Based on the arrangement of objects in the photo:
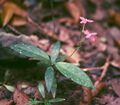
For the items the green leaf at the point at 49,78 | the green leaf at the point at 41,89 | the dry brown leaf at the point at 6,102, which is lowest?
the dry brown leaf at the point at 6,102

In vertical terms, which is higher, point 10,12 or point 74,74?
point 10,12

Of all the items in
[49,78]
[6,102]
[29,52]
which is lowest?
[6,102]

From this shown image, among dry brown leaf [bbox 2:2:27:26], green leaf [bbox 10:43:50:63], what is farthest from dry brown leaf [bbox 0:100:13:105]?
dry brown leaf [bbox 2:2:27:26]

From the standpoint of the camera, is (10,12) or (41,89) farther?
(10,12)

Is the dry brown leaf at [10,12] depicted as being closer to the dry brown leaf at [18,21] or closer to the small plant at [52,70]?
the dry brown leaf at [18,21]

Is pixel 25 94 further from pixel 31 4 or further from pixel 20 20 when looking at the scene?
pixel 31 4

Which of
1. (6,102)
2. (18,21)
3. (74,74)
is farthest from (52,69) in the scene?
(18,21)

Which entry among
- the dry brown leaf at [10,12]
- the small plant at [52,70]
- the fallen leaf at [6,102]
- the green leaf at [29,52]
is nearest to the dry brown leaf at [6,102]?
the fallen leaf at [6,102]

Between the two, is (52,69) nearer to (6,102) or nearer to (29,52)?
(29,52)
